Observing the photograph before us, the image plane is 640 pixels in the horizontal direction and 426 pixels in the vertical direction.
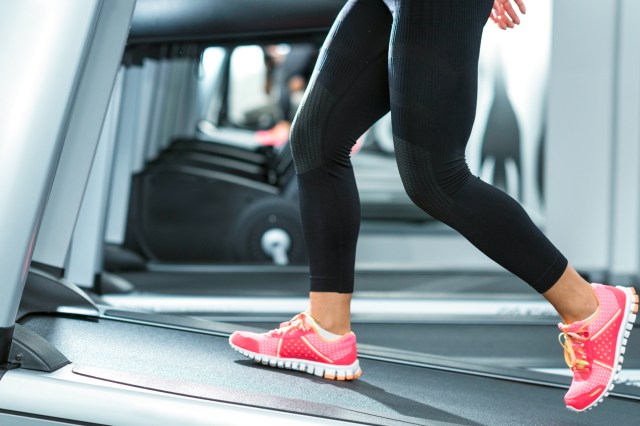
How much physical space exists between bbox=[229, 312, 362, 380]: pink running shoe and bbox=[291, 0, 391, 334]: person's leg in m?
0.03

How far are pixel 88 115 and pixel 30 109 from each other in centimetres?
37

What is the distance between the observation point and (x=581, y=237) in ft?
10.2

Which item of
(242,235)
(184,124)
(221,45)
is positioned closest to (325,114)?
(221,45)

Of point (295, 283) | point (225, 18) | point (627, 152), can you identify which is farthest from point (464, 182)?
point (627, 152)

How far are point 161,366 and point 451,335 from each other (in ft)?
3.70

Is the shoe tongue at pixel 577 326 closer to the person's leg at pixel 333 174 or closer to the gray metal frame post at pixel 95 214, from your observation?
the person's leg at pixel 333 174

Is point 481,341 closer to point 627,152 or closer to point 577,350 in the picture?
point 577,350

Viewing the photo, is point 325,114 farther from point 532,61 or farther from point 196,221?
point 532,61

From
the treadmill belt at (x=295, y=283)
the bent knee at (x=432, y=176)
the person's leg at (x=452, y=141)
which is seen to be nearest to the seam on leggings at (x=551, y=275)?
the person's leg at (x=452, y=141)

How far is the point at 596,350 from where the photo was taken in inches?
45.8

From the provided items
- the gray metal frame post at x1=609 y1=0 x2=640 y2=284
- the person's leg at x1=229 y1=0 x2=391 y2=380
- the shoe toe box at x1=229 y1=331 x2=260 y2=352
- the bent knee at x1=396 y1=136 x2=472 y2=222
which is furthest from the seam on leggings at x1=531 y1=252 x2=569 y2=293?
the gray metal frame post at x1=609 y1=0 x2=640 y2=284

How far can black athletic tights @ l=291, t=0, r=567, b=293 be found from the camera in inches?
43.3

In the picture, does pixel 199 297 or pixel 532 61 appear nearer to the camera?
pixel 199 297

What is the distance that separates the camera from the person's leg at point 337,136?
1228 millimetres
